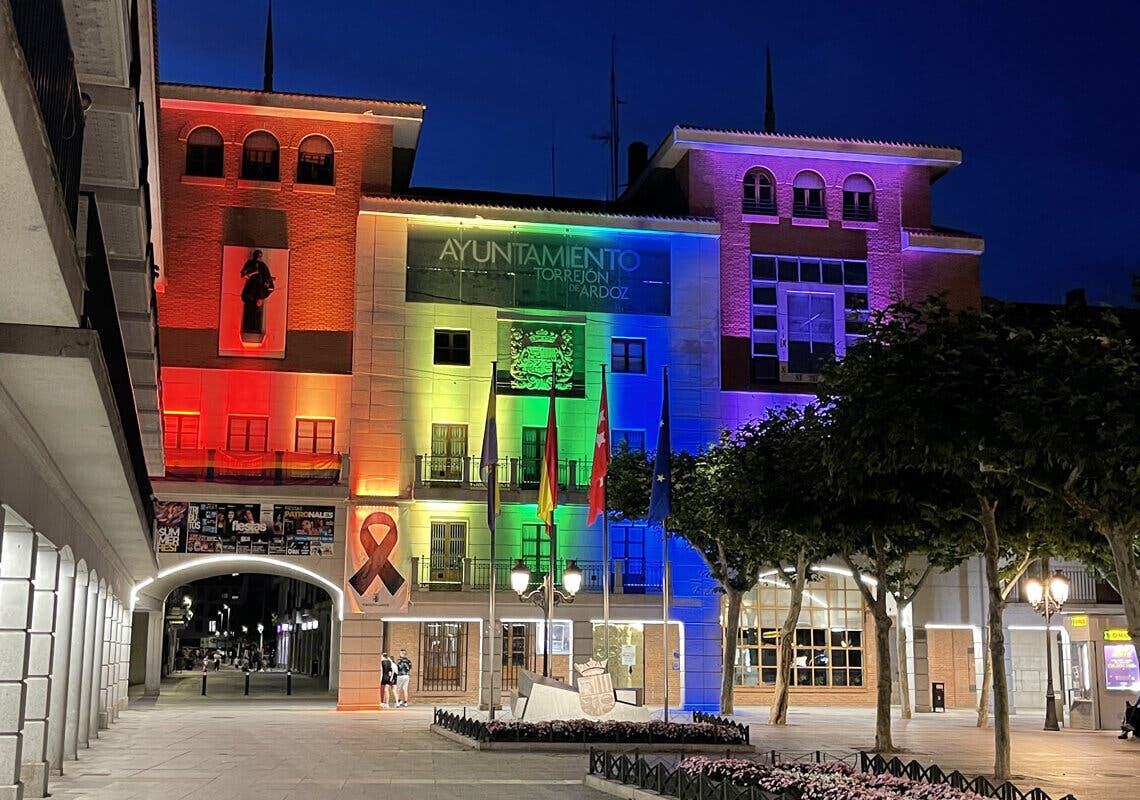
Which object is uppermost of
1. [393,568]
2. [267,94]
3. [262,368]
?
[267,94]

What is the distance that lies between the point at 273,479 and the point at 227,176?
10292 mm

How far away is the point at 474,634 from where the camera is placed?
44.9 metres

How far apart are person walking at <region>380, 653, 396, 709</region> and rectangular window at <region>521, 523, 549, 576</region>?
18.1 ft

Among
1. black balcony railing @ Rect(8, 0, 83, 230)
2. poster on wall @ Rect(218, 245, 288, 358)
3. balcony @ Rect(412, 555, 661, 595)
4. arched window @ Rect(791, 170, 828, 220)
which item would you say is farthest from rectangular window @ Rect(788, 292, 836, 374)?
black balcony railing @ Rect(8, 0, 83, 230)

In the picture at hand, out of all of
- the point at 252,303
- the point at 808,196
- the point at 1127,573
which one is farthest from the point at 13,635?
the point at 808,196

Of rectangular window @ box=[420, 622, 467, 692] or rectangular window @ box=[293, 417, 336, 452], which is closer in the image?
rectangular window @ box=[293, 417, 336, 452]

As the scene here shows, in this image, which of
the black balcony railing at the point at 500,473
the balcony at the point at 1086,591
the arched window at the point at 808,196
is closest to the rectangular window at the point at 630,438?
the black balcony railing at the point at 500,473

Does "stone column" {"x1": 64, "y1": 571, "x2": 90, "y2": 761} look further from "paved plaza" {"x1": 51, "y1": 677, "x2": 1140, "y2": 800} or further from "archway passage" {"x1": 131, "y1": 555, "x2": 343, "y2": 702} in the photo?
"archway passage" {"x1": 131, "y1": 555, "x2": 343, "y2": 702}

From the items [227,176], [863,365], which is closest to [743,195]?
[227,176]

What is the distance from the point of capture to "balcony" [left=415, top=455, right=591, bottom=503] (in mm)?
43719

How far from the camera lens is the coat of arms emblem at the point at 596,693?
2886 centimetres

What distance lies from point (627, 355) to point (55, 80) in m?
38.8

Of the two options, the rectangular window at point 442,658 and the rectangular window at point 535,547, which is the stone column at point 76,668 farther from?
the rectangular window at point 535,547

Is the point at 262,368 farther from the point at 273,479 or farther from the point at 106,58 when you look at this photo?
the point at 106,58
